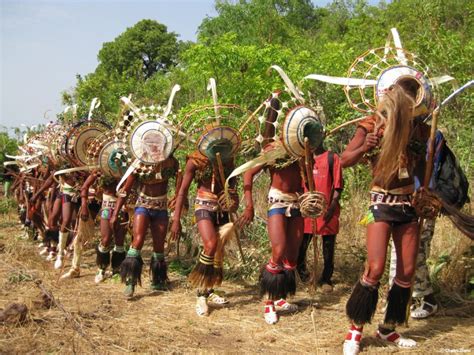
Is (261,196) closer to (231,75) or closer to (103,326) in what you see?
(231,75)

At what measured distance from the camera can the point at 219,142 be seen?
5617mm

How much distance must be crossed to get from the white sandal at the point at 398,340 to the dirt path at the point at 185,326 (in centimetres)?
7

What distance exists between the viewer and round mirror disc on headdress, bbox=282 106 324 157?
486 centimetres

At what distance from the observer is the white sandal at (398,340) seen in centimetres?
442

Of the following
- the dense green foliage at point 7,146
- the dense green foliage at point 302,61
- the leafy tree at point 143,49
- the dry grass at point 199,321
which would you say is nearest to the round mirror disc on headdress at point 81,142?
the dry grass at point 199,321

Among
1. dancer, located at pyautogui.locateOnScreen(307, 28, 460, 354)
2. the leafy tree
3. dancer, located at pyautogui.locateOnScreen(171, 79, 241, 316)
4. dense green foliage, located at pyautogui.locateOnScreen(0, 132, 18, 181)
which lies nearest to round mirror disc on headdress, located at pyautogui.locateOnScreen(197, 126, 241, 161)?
dancer, located at pyautogui.locateOnScreen(171, 79, 241, 316)

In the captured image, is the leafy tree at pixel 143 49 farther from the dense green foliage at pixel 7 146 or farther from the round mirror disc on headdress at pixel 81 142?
the round mirror disc on headdress at pixel 81 142

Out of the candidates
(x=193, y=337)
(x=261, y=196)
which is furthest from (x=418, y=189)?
(x=261, y=196)

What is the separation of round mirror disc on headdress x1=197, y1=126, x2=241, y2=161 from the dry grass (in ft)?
5.56

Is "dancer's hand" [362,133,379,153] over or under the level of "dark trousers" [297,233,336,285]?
over

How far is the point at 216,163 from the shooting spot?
5707mm

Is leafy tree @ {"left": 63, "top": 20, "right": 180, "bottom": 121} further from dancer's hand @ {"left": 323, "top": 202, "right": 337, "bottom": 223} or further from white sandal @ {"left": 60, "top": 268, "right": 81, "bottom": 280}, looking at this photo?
dancer's hand @ {"left": 323, "top": 202, "right": 337, "bottom": 223}

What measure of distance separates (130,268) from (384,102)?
12.0ft

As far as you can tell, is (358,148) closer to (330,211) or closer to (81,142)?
(330,211)
